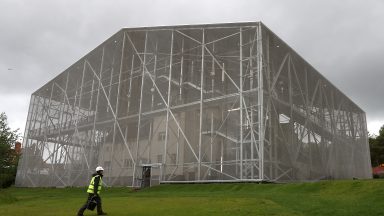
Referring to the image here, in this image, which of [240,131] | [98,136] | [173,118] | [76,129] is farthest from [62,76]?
[240,131]

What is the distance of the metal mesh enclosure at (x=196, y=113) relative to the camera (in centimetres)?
2444

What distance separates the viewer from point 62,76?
41.2 metres

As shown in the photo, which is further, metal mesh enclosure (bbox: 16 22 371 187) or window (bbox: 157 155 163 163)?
window (bbox: 157 155 163 163)

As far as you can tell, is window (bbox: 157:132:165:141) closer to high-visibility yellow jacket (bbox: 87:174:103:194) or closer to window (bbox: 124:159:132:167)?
window (bbox: 124:159:132:167)

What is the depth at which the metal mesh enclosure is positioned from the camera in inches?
962

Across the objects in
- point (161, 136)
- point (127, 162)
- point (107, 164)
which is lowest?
point (107, 164)

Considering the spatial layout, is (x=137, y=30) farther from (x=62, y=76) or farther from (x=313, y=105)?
(x=313, y=105)

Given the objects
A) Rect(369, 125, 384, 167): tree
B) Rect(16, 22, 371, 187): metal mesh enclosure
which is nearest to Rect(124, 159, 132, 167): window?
Rect(16, 22, 371, 187): metal mesh enclosure

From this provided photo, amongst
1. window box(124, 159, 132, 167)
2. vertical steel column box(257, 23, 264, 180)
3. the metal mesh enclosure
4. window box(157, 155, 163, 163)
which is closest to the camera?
vertical steel column box(257, 23, 264, 180)

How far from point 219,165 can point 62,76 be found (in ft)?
78.5

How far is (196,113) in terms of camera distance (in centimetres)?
2630

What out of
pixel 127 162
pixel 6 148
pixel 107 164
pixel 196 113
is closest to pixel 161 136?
pixel 196 113

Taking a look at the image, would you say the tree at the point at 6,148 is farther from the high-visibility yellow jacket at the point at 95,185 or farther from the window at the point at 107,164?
the high-visibility yellow jacket at the point at 95,185

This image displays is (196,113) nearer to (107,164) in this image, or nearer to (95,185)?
(107,164)
